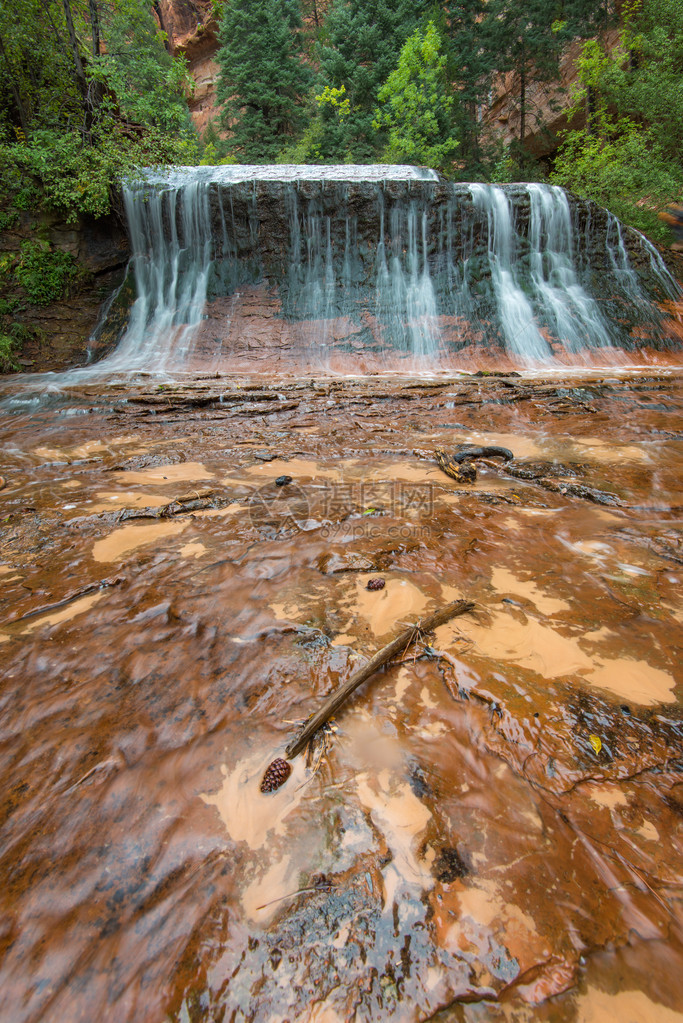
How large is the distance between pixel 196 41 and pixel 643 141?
40.7m

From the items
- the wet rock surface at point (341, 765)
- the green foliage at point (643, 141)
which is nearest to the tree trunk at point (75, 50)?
the wet rock surface at point (341, 765)

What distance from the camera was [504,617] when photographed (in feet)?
6.88

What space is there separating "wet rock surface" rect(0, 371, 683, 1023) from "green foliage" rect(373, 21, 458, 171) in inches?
856

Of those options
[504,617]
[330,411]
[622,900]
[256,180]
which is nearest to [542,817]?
[622,900]

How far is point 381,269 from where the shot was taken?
13.1 m

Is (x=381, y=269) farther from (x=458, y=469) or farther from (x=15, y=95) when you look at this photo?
(x=458, y=469)

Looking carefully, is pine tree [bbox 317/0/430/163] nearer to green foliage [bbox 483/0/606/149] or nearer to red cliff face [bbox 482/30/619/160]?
green foliage [bbox 483/0/606/149]

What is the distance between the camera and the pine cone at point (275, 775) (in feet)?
4.64

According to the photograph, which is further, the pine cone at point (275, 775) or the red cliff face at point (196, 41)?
the red cliff face at point (196, 41)

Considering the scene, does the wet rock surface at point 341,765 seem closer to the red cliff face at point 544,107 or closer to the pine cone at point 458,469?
the pine cone at point 458,469

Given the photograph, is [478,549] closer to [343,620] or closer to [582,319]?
Result: [343,620]

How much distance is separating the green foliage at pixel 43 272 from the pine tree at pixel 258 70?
1545 cm

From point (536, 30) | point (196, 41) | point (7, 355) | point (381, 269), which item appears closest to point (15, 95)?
point (7, 355)

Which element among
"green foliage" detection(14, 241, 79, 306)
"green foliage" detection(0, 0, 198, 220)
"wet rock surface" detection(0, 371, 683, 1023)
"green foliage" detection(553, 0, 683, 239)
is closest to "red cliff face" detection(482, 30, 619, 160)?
"green foliage" detection(553, 0, 683, 239)
